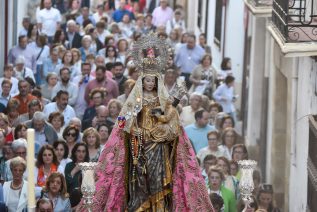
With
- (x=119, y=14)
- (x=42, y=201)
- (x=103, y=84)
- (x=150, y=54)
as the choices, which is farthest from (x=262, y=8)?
(x=119, y=14)

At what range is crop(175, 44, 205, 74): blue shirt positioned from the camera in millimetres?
30812

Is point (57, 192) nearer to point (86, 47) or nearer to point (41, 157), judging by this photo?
point (41, 157)

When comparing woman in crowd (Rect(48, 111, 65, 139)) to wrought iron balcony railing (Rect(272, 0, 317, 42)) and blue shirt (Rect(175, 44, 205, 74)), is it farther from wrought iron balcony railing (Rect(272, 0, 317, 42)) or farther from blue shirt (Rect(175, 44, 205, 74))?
blue shirt (Rect(175, 44, 205, 74))

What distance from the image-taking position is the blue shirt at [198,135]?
2330 centimetres

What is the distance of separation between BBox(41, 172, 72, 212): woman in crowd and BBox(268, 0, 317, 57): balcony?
3.00 m

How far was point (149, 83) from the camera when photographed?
16.9 metres

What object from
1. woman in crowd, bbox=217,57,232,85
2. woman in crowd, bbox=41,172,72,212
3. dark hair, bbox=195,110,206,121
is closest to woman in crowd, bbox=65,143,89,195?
Result: woman in crowd, bbox=41,172,72,212

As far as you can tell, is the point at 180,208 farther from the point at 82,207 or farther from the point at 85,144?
the point at 85,144

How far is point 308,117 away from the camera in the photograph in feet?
70.5

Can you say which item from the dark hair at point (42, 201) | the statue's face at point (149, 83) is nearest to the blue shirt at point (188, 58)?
the dark hair at point (42, 201)

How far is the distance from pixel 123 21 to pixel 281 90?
487 inches

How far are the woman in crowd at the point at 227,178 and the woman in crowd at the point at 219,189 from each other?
0.86ft

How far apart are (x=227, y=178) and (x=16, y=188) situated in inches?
103

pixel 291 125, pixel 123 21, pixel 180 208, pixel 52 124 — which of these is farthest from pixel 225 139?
pixel 123 21
